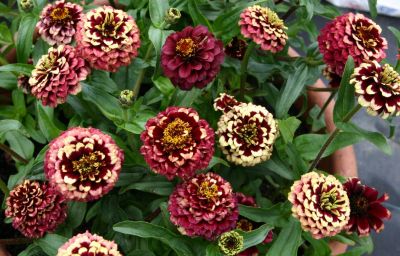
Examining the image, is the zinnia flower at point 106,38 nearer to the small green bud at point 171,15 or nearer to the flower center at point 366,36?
the small green bud at point 171,15

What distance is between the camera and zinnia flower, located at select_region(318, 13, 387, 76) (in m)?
1.02

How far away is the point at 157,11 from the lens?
3.50 ft

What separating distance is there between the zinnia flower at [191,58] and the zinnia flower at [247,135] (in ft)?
0.38

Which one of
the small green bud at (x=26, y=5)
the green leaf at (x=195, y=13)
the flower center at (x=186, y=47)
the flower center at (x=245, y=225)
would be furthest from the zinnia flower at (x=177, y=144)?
the small green bud at (x=26, y=5)

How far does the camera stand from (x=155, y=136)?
0.82 m

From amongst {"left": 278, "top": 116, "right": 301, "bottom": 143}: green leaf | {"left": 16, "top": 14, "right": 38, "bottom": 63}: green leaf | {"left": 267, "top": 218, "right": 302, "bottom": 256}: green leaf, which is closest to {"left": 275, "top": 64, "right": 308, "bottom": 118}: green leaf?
{"left": 278, "top": 116, "right": 301, "bottom": 143}: green leaf

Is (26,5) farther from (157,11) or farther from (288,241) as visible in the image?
(288,241)

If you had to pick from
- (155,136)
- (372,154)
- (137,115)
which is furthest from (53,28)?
(372,154)

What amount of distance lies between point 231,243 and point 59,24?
22.7 inches

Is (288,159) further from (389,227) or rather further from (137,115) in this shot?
(389,227)

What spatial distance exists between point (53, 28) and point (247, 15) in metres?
0.41

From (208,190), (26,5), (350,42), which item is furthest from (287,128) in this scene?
(26,5)

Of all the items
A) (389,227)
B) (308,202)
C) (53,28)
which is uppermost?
(53,28)

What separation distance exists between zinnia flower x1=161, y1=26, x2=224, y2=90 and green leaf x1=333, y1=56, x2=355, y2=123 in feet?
0.81
